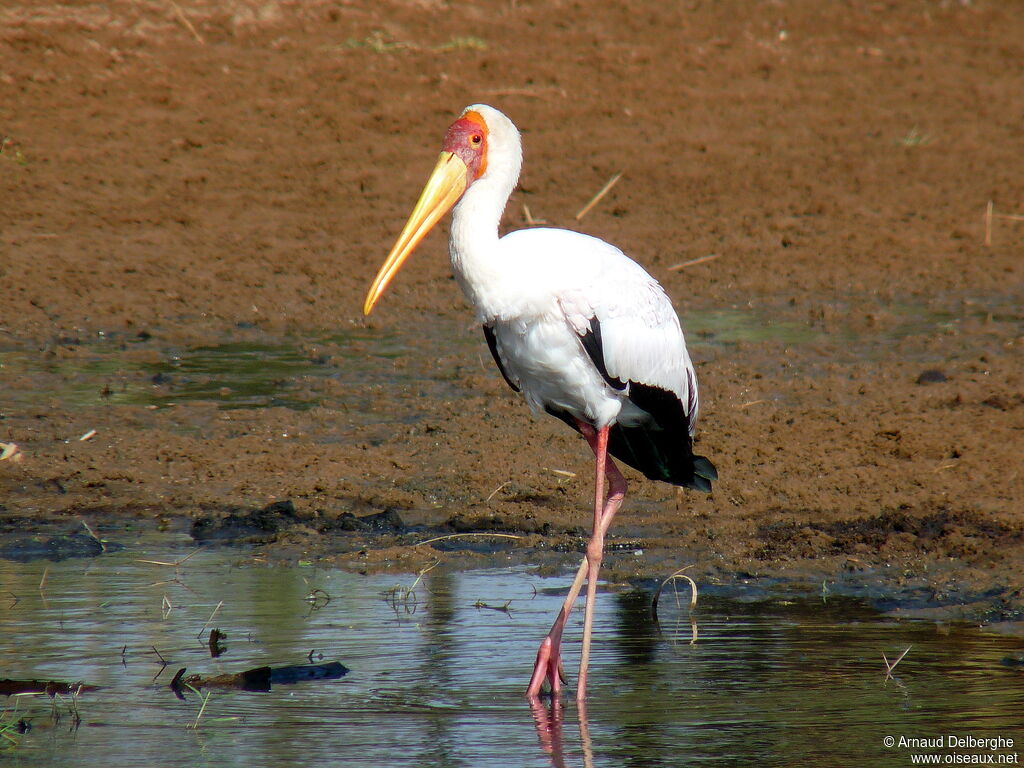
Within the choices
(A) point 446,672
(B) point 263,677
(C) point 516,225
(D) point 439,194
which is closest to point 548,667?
(A) point 446,672

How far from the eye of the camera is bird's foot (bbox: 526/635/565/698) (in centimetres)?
440

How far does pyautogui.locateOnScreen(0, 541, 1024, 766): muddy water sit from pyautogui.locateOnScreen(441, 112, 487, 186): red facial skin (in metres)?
1.35

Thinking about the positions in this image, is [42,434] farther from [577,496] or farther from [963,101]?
[963,101]

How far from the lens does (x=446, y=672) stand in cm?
444

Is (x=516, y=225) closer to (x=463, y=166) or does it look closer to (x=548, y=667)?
(x=463, y=166)

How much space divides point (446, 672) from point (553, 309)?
3.58 feet

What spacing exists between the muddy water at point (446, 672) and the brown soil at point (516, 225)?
0.41 m

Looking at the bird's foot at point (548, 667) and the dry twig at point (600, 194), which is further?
the dry twig at point (600, 194)

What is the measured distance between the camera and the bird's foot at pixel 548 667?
14.4ft

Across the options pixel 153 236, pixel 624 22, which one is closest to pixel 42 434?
pixel 153 236

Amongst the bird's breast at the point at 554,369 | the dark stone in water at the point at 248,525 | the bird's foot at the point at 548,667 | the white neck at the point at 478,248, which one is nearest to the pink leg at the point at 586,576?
the bird's foot at the point at 548,667

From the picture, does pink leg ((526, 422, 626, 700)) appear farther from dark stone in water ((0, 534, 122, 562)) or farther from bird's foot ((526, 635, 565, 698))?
dark stone in water ((0, 534, 122, 562))

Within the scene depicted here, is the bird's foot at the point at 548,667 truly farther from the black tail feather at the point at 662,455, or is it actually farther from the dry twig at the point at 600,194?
the dry twig at the point at 600,194

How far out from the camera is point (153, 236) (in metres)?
9.23
